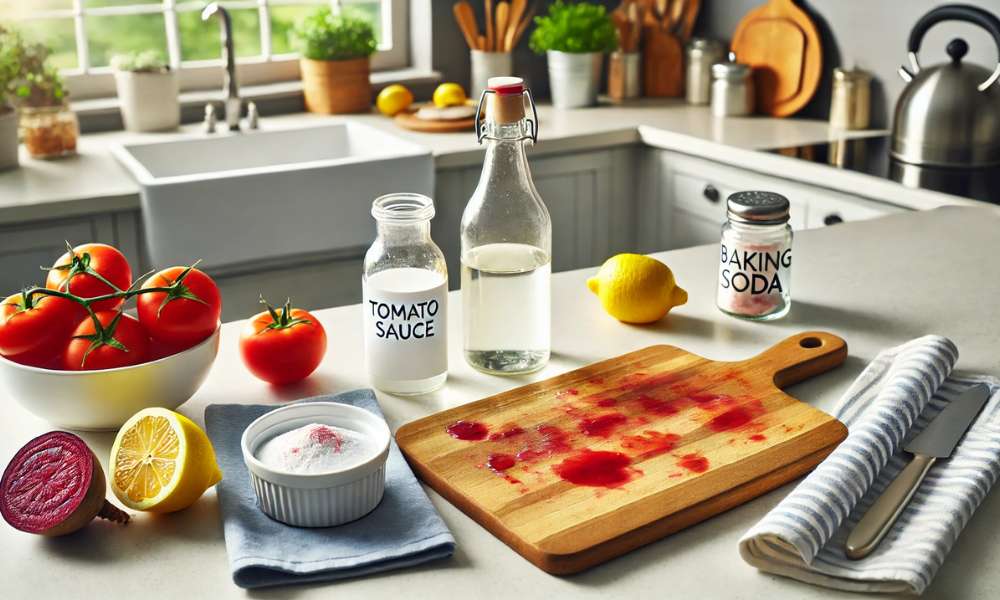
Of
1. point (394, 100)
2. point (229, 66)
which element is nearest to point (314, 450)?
point (229, 66)

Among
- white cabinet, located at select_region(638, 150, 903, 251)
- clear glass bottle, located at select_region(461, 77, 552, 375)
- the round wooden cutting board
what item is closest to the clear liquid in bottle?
clear glass bottle, located at select_region(461, 77, 552, 375)

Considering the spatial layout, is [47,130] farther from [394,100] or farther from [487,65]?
[487,65]

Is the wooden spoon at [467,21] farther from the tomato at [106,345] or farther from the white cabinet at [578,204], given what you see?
the tomato at [106,345]

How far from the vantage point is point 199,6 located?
121 inches

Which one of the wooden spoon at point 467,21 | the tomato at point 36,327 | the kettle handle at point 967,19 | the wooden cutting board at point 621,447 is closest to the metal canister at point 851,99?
the kettle handle at point 967,19

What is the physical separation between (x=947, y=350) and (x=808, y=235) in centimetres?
58

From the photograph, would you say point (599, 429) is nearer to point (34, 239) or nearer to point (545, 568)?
point (545, 568)

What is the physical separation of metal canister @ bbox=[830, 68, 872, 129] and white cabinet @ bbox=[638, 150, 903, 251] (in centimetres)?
40

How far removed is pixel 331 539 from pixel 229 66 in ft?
7.04

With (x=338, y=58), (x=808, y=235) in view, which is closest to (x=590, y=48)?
(x=338, y=58)

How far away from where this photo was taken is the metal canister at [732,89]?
2.98 metres

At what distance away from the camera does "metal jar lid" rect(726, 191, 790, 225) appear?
1.33 meters

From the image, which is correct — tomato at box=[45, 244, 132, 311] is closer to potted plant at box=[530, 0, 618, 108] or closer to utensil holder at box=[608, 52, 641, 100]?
potted plant at box=[530, 0, 618, 108]

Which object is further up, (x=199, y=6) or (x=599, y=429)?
(x=199, y=6)
